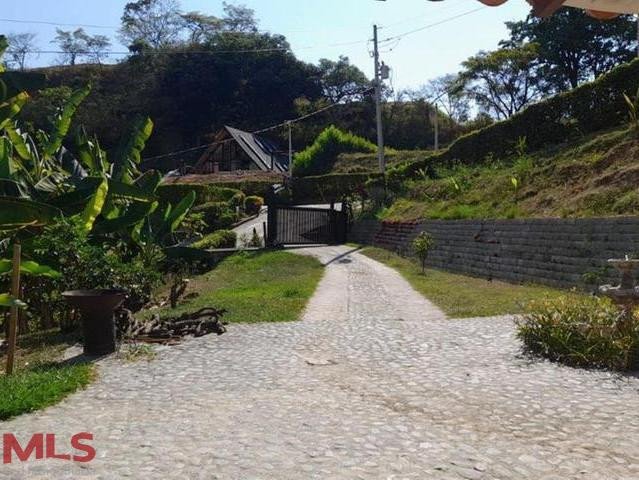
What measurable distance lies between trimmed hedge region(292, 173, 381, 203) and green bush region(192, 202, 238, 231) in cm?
979

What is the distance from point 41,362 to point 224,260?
13000 mm

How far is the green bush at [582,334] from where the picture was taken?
5.85 meters

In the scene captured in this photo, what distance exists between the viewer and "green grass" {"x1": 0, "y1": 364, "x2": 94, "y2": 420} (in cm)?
463

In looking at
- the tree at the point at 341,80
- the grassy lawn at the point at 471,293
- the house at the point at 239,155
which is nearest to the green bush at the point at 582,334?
the grassy lawn at the point at 471,293

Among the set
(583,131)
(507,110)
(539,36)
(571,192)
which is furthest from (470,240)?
(507,110)

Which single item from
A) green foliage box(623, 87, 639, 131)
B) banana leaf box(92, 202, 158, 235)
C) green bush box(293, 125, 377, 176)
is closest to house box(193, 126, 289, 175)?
green bush box(293, 125, 377, 176)

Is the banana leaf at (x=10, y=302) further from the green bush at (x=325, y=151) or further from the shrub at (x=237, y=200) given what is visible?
the green bush at (x=325, y=151)

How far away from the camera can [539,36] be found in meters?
43.8

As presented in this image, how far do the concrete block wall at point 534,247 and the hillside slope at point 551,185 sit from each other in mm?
564

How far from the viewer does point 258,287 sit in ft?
41.7

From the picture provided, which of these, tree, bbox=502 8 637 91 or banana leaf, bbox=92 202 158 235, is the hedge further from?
tree, bbox=502 8 637 91

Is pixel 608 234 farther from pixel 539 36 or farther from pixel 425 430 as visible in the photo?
pixel 539 36

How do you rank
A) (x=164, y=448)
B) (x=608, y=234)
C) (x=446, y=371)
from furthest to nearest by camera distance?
(x=608, y=234) → (x=446, y=371) → (x=164, y=448)

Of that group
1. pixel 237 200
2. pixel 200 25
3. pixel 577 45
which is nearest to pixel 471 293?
pixel 237 200
